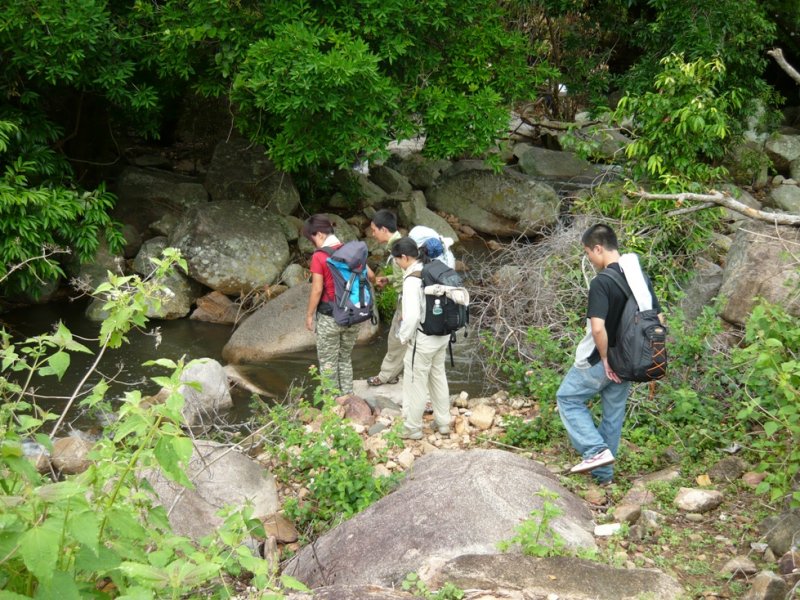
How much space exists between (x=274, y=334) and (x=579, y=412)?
15.6 feet

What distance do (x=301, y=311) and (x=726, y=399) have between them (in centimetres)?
510

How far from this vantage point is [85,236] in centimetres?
923

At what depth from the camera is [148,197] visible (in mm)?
11773

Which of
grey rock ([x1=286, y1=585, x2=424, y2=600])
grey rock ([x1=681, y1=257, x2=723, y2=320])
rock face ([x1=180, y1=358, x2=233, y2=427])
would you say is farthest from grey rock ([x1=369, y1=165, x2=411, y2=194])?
grey rock ([x1=286, y1=585, x2=424, y2=600])

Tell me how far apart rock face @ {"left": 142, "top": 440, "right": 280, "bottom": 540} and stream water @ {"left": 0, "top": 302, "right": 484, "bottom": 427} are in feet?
7.30

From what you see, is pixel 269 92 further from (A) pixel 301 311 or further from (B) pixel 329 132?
(A) pixel 301 311

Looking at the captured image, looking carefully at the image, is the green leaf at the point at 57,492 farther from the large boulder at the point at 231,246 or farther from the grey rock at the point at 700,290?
the large boulder at the point at 231,246

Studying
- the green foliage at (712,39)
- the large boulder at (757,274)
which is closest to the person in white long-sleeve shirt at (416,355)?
the large boulder at (757,274)

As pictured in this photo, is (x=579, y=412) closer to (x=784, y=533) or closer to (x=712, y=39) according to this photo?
(x=784, y=533)

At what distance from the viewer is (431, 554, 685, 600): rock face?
11.5 feet

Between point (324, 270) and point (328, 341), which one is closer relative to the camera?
point (324, 270)

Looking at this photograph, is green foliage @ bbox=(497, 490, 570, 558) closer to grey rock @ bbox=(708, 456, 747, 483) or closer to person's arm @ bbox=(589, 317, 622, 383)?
person's arm @ bbox=(589, 317, 622, 383)

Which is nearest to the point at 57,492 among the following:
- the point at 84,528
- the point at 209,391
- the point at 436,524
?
the point at 84,528

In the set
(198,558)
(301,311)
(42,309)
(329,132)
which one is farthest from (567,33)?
(198,558)
